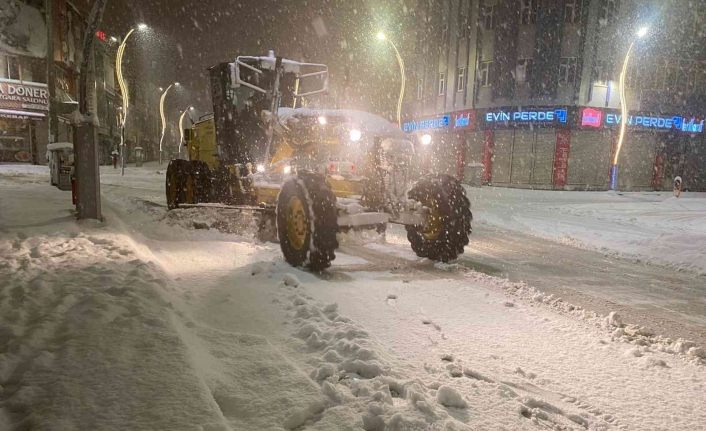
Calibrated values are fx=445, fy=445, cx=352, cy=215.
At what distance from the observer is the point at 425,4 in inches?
1388

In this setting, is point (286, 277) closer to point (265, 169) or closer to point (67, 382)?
point (67, 382)

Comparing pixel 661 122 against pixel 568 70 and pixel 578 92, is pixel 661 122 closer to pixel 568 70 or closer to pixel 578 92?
pixel 578 92

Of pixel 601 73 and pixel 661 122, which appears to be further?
pixel 661 122

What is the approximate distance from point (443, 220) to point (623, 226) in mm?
7815

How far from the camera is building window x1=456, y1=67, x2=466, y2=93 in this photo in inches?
1185

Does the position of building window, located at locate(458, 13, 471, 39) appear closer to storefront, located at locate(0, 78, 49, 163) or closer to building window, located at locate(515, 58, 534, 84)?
building window, located at locate(515, 58, 534, 84)

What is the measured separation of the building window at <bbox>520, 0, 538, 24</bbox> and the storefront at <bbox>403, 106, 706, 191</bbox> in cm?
521

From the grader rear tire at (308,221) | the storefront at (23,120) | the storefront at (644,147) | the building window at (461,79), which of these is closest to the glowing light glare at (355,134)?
the grader rear tire at (308,221)

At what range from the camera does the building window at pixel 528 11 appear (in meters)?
26.3

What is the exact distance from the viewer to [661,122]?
27.7 m

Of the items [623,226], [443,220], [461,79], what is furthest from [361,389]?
[461,79]

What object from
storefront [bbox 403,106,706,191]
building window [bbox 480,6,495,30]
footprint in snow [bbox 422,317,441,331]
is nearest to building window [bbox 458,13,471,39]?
building window [bbox 480,6,495,30]

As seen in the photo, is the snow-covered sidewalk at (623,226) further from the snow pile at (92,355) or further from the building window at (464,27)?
the building window at (464,27)

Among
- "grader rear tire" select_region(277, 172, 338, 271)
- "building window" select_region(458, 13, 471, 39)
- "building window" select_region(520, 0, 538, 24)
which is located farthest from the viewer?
"building window" select_region(458, 13, 471, 39)
